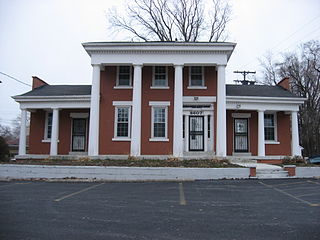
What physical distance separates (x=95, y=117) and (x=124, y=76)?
12.4ft

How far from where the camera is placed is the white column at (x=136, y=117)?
1695cm

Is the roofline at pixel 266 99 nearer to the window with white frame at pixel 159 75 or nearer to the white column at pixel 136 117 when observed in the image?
the window with white frame at pixel 159 75

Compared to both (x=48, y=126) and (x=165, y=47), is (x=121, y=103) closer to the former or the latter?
(x=165, y=47)

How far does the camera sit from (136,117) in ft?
56.2

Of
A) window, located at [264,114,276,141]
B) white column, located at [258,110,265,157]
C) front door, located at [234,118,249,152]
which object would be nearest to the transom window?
front door, located at [234,118,249,152]

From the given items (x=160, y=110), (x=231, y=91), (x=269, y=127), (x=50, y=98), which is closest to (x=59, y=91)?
(x=50, y=98)

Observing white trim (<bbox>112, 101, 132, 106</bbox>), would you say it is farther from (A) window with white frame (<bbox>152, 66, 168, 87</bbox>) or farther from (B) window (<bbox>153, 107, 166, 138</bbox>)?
(A) window with white frame (<bbox>152, 66, 168, 87</bbox>)

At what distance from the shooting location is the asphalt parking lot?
5.23 metres

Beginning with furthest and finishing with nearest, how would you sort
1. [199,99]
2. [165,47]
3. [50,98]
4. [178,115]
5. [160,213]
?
[50,98] → [199,99] → [165,47] → [178,115] → [160,213]

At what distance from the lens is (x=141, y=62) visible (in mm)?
17594

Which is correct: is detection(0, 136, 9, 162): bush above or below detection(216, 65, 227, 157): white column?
below

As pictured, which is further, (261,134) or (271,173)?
(261,134)

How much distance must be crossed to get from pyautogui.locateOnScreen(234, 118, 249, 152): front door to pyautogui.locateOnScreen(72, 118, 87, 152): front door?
10792 mm

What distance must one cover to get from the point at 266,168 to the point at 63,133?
14.0 meters
